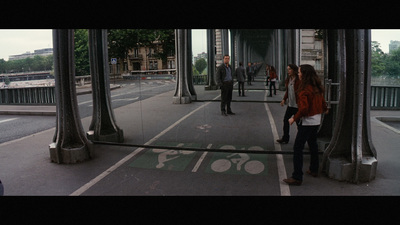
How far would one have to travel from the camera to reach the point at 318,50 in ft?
64.0

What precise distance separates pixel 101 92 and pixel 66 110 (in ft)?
5.26

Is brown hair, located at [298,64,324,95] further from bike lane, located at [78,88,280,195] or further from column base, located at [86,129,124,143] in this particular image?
column base, located at [86,129,124,143]

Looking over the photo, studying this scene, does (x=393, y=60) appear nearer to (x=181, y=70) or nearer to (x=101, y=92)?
(x=101, y=92)

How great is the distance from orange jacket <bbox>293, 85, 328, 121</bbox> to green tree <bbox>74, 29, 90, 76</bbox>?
597 centimetres

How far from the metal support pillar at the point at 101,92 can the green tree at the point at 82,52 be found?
0.59 metres

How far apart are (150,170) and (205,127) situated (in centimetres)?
405

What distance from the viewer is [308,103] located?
504 cm

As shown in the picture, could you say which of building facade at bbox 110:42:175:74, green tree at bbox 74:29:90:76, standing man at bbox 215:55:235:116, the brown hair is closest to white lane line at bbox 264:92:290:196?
the brown hair

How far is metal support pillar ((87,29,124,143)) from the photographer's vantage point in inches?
324

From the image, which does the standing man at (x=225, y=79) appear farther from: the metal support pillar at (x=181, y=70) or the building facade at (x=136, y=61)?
the metal support pillar at (x=181, y=70)

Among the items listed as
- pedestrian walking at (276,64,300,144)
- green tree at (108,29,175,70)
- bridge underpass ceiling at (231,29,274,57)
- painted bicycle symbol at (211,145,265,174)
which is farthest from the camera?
bridge underpass ceiling at (231,29,274,57)

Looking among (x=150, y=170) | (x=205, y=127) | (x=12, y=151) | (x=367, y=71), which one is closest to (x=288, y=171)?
(x=367, y=71)

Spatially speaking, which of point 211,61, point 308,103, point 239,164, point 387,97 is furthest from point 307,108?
point 211,61
